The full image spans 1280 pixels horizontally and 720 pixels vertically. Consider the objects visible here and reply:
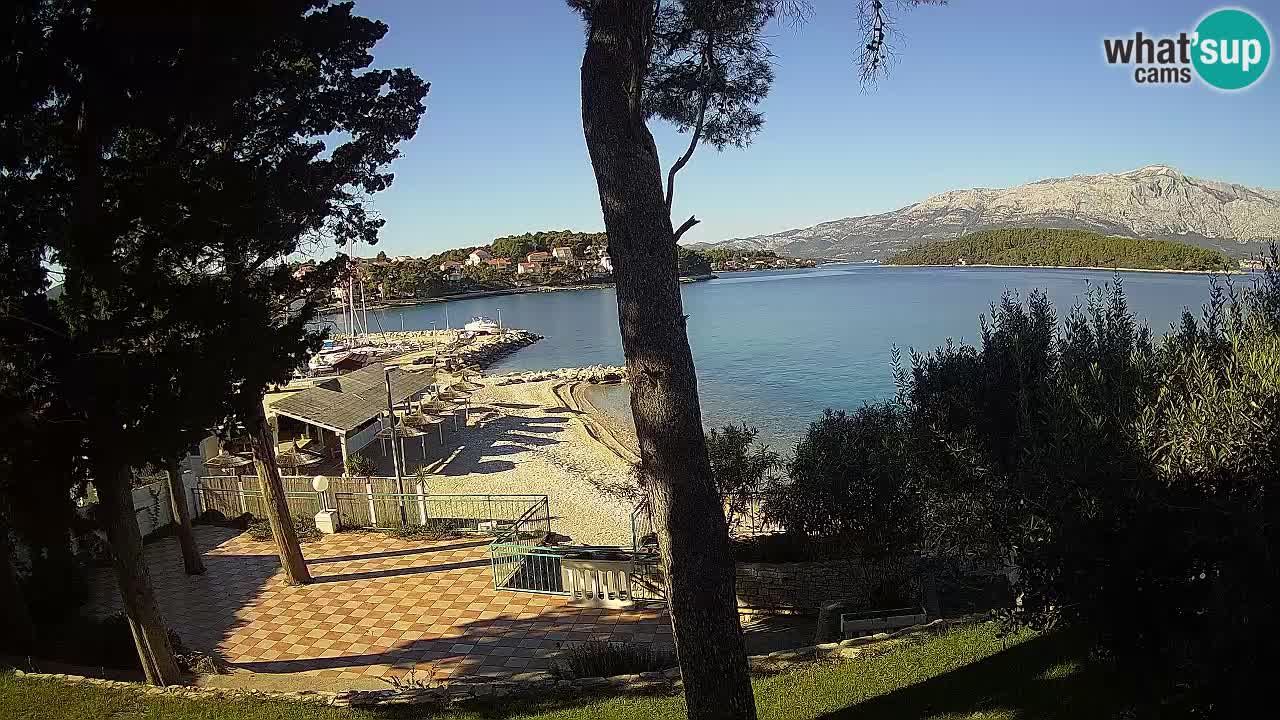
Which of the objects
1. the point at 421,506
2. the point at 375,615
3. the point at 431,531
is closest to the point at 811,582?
the point at 375,615

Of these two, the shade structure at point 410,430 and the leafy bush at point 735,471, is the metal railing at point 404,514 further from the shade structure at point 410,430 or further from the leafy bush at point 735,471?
the shade structure at point 410,430

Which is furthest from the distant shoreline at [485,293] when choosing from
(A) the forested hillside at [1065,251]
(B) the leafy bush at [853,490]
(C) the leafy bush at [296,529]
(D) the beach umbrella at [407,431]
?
(B) the leafy bush at [853,490]

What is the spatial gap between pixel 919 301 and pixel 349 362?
73.8 meters

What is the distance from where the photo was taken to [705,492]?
388cm

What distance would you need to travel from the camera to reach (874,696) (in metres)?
5.14

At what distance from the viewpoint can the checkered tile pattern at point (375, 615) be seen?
7.68 meters

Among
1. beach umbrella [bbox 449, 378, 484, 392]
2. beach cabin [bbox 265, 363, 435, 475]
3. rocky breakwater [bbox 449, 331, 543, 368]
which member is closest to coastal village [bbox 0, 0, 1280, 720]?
beach cabin [bbox 265, 363, 435, 475]

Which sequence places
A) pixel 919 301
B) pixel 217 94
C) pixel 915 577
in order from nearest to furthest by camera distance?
pixel 217 94
pixel 915 577
pixel 919 301

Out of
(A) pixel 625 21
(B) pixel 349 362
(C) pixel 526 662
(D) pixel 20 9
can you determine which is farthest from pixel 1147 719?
(B) pixel 349 362

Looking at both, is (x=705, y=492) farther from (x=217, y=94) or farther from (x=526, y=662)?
(x=217, y=94)

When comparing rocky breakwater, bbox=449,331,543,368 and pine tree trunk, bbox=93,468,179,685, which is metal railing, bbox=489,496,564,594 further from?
rocky breakwater, bbox=449,331,543,368

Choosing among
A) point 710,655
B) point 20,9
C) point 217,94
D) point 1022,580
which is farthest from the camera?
point 217,94

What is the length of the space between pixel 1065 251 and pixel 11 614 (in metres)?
122

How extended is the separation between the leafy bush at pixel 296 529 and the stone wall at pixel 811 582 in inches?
298
